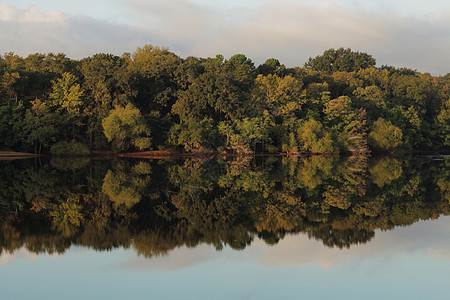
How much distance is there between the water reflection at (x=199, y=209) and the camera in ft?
40.0

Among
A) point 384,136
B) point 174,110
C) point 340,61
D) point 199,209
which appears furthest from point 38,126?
point 340,61

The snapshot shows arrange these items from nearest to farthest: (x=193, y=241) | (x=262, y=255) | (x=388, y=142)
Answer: (x=262, y=255), (x=193, y=241), (x=388, y=142)

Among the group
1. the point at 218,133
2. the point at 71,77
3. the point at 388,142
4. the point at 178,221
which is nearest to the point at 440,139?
the point at 388,142

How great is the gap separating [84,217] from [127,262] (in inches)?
212

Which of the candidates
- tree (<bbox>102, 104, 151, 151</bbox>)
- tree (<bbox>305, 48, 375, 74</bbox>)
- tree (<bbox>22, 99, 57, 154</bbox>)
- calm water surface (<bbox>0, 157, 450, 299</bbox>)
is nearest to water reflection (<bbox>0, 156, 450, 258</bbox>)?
calm water surface (<bbox>0, 157, 450, 299</bbox>)

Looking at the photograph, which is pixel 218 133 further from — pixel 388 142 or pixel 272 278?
pixel 272 278

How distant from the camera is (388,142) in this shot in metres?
63.6

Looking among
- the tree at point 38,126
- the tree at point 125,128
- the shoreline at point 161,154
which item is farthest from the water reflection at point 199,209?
the shoreline at point 161,154

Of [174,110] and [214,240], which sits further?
[174,110]

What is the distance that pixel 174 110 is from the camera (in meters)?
55.6

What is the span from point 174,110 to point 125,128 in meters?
7.77

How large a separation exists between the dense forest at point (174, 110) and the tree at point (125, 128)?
12 centimetres

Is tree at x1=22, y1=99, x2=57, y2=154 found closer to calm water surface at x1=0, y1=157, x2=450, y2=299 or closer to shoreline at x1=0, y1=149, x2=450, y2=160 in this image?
shoreline at x1=0, y1=149, x2=450, y2=160

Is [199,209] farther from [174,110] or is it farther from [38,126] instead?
[174,110]
